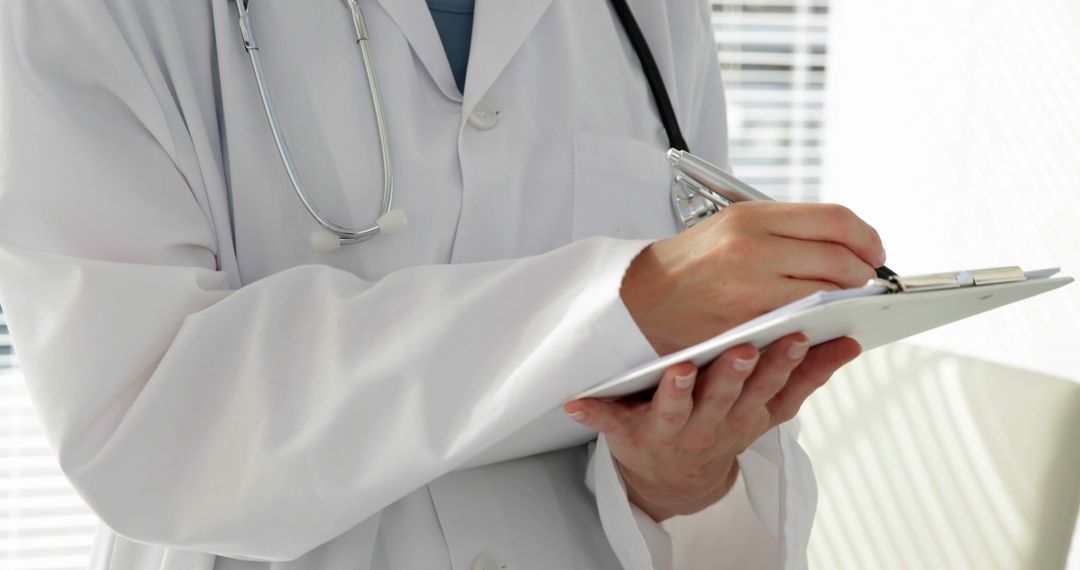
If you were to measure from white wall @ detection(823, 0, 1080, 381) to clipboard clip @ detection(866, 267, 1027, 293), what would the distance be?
0.96 meters

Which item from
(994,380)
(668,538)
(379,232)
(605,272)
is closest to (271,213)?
(379,232)

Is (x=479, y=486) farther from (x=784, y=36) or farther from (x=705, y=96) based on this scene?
(x=784, y=36)

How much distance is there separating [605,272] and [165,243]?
0.31 meters

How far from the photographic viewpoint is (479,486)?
743 mm

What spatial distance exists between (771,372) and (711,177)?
18cm

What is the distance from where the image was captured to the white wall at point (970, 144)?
155 cm

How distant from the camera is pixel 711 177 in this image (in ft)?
2.28

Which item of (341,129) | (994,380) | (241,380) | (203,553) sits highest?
(341,129)

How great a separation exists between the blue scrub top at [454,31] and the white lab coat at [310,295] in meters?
0.03

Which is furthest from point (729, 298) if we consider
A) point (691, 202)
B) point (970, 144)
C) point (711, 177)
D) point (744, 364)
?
point (970, 144)

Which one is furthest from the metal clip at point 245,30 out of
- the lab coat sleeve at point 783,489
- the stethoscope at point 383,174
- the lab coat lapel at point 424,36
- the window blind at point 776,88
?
the window blind at point 776,88

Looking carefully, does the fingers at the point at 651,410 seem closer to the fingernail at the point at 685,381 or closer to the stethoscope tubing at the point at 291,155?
the fingernail at the point at 685,381

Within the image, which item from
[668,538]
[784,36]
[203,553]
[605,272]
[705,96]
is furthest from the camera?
[784,36]

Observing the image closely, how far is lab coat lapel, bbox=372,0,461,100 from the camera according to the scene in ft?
2.56
